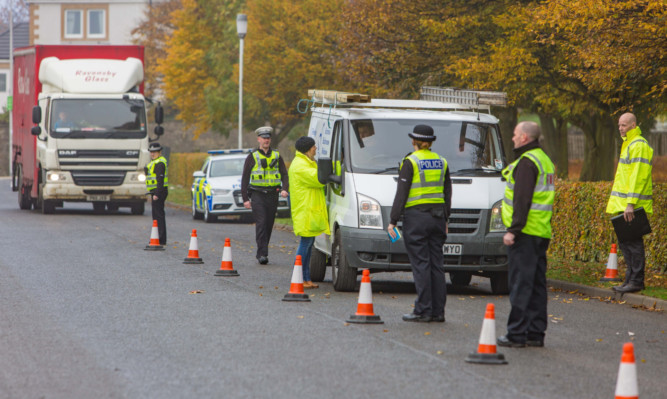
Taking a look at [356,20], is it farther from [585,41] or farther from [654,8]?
[654,8]

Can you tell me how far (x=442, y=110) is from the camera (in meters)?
14.4

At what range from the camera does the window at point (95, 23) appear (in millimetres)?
74750

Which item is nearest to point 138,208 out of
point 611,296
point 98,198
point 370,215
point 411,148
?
point 98,198

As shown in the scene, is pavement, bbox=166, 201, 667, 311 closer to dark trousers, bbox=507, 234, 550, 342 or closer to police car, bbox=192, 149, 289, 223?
dark trousers, bbox=507, 234, 550, 342

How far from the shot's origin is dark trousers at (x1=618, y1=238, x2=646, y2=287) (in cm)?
1265

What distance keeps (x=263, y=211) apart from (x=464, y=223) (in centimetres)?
427

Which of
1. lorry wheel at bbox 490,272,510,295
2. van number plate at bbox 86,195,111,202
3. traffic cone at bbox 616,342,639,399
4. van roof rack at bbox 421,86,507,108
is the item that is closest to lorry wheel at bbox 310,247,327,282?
lorry wheel at bbox 490,272,510,295

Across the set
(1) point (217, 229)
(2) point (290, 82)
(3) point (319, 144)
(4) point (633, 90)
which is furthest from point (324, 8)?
(3) point (319, 144)

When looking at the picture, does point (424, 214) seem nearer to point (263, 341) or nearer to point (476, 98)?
point (263, 341)

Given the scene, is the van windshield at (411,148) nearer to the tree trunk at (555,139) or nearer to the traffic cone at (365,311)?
the traffic cone at (365,311)

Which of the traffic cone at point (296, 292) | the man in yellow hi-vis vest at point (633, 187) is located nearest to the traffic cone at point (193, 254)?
the traffic cone at point (296, 292)

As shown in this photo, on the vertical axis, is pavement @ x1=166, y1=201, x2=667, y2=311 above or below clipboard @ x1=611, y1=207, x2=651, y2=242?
below

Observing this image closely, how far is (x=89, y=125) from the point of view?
86.5 feet

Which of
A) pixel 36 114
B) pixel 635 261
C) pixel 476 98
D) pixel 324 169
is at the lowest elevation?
pixel 635 261
